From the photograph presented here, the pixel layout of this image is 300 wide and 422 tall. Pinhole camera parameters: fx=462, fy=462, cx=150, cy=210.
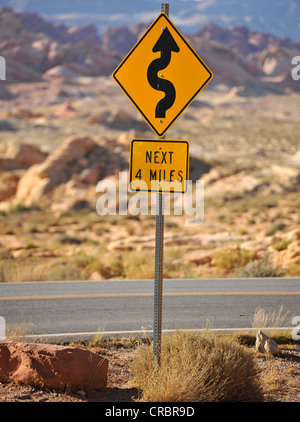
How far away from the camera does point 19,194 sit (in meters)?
31.1

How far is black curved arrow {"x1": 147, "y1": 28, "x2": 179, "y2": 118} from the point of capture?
4.50 meters

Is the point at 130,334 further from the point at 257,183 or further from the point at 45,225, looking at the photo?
the point at 257,183

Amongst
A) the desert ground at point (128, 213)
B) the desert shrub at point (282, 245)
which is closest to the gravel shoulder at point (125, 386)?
the desert ground at point (128, 213)

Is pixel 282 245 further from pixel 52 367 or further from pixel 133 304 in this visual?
pixel 52 367

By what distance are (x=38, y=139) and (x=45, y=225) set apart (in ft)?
79.7

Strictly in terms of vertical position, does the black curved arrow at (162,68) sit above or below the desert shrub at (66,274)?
above

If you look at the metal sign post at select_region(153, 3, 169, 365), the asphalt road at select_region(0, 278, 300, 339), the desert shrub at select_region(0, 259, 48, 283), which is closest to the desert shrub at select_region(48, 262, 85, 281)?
the desert shrub at select_region(0, 259, 48, 283)

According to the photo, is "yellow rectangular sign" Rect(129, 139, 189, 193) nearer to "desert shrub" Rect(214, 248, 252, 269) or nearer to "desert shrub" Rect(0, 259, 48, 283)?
"desert shrub" Rect(0, 259, 48, 283)

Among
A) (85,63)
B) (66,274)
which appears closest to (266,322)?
(66,274)

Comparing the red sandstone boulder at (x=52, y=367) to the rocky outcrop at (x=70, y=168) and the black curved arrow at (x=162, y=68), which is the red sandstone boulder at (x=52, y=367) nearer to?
the black curved arrow at (x=162, y=68)

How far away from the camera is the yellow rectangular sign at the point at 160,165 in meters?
4.48

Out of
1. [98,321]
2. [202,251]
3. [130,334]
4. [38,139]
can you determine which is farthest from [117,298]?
[38,139]

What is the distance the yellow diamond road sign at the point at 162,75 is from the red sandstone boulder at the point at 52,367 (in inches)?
91.7
